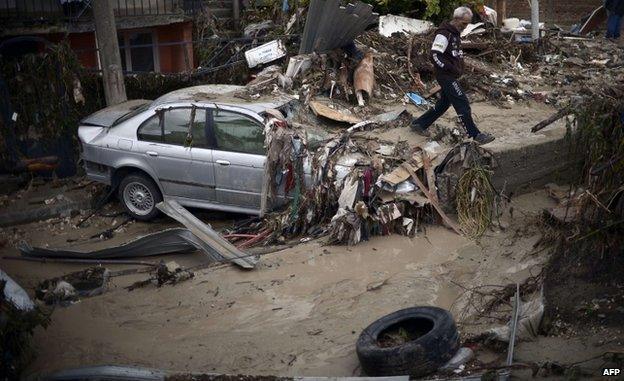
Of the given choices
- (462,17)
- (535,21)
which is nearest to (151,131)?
(462,17)

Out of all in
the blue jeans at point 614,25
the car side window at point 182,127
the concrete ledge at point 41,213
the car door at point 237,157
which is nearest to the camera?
the car door at point 237,157

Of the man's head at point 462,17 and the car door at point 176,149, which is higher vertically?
the man's head at point 462,17

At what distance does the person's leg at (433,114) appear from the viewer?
35.1 ft

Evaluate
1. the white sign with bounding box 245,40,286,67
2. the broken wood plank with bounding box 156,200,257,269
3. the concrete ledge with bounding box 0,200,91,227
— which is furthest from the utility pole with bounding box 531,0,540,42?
the concrete ledge with bounding box 0,200,91,227

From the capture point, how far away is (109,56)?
1319cm

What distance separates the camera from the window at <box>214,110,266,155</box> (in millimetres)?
10062

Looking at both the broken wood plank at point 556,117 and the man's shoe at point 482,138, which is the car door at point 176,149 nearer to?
the man's shoe at point 482,138

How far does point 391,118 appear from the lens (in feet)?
37.5

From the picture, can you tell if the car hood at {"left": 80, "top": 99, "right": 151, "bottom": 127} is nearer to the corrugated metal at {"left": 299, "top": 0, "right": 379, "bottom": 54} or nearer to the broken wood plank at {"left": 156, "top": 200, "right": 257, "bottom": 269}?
the broken wood plank at {"left": 156, "top": 200, "right": 257, "bottom": 269}

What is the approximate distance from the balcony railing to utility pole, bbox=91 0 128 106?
60 cm

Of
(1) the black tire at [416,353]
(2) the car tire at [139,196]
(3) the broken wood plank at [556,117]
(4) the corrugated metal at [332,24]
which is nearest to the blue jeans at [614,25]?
(4) the corrugated metal at [332,24]

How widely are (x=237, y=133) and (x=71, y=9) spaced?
6565 mm

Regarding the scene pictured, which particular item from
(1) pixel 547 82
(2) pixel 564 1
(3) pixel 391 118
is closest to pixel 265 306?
(3) pixel 391 118

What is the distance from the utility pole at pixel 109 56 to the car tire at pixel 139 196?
2679 millimetres
